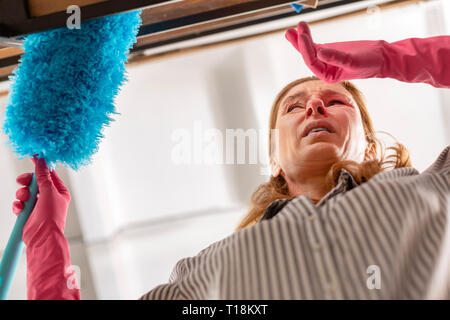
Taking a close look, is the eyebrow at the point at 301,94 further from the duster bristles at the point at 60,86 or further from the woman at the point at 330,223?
the duster bristles at the point at 60,86

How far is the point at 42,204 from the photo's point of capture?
2.26 ft

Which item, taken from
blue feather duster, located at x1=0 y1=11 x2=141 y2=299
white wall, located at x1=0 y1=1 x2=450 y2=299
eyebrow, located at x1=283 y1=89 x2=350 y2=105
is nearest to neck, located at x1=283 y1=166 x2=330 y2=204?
eyebrow, located at x1=283 y1=89 x2=350 y2=105

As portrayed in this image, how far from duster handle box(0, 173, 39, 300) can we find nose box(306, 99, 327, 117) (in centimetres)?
49

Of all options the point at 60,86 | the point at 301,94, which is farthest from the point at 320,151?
the point at 60,86

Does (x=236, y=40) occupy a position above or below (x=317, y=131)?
above

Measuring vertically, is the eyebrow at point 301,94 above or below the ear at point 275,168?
above

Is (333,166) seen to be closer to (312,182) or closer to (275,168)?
(312,182)

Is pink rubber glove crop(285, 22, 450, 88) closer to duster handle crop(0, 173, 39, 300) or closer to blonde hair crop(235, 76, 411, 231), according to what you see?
blonde hair crop(235, 76, 411, 231)

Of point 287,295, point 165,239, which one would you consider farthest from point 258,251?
point 165,239

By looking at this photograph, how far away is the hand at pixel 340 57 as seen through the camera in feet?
2.20

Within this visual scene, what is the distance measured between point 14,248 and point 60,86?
0.25 meters

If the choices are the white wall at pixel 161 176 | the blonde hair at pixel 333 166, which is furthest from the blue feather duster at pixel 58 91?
the white wall at pixel 161 176

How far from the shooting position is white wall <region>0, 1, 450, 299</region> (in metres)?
1.50
